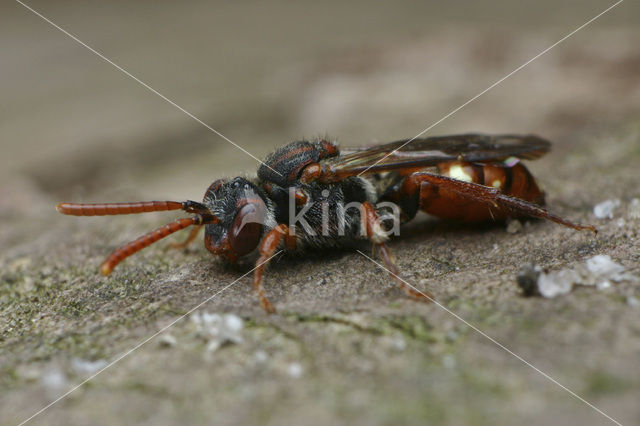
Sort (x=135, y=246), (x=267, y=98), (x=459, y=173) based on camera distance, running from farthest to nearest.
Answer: (x=267, y=98), (x=459, y=173), (x=135, y=246)

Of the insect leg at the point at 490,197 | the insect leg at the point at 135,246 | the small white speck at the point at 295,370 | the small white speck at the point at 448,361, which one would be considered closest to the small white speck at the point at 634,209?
the insect leg at the point at 490,197

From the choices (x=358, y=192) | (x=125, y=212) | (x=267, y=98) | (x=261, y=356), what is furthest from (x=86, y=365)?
(x=267, y=98)

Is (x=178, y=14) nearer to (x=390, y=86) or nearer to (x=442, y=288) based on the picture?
(x=390, y=86)

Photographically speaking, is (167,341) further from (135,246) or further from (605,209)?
(605,209)

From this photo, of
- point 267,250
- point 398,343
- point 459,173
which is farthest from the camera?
point 459,173

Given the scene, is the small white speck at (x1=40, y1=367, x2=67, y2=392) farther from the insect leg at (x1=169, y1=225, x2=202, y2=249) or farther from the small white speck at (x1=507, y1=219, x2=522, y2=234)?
the small white speck at (x1=507, y1=219, x2=522, y2=234)

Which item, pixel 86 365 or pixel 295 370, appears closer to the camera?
pixel 295 370

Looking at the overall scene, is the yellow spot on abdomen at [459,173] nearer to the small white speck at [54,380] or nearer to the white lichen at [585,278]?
the white lichen at [585,278]
